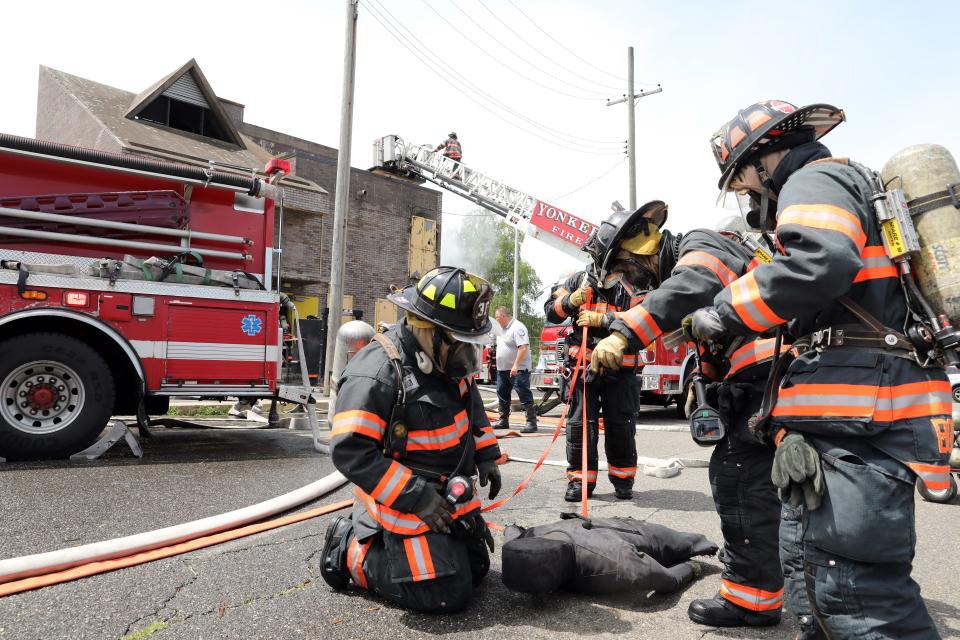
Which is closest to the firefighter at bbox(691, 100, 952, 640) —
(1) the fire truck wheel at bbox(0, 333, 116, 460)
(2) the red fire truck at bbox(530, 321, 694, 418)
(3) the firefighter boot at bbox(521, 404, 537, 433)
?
(1) the fire truck wheel at bbox(0, 333, 116, 460)

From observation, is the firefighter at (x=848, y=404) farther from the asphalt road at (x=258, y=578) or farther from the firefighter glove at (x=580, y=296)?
the firefighter glove at (x=580, y=296)

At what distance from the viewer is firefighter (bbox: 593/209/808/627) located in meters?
2.35

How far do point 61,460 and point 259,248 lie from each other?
8.34 ft

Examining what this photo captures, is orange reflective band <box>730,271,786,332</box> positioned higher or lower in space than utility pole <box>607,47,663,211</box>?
lower

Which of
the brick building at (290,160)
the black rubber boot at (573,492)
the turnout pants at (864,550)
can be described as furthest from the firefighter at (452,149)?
the turnout pants at (864,550)

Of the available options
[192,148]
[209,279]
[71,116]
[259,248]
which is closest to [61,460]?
[209,279]

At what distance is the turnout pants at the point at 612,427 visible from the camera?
4.37 meters

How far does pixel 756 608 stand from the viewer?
234cm

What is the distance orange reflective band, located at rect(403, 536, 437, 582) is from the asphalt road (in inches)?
7.0

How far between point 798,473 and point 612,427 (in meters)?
2.69

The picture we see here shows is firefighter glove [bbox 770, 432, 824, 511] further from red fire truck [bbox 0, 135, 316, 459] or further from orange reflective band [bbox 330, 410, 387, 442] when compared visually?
red fire truck [bbox 0, 135, 316, 459]

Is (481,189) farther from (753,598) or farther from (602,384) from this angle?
(753,598)

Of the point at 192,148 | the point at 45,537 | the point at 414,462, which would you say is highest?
the point at 192,148

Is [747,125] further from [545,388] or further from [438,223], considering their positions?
[438,223]
